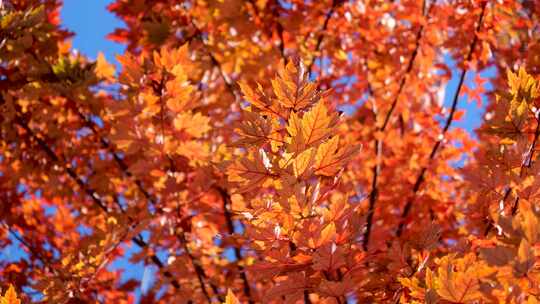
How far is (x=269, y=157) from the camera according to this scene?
5.62 feet

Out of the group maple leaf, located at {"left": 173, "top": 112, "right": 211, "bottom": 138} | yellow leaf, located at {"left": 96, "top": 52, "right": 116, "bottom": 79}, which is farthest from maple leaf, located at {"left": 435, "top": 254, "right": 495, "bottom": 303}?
yellow leaf, located at {"left": 96, "top": 52, "right": 116, "bottom": 79}

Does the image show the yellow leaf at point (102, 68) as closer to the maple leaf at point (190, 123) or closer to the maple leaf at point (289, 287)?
the maple leaf at point (190, 123)

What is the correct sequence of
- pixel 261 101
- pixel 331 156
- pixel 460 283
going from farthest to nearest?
pixel 261 101, pixel 331 156, pixel 460 283

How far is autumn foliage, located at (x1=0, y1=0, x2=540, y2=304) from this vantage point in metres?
1.52

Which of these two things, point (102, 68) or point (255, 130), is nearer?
point (255, 130)

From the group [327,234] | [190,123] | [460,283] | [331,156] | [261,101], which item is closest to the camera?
[460,283]

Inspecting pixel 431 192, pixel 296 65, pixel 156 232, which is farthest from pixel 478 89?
pixel 296 65

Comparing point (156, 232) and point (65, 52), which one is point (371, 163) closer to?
point (156, 232)

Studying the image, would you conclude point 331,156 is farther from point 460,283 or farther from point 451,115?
point 451,115

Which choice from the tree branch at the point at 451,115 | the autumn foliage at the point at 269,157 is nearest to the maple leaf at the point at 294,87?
the autumn foliage at the point at 269,157

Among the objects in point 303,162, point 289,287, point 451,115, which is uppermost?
point 451,115

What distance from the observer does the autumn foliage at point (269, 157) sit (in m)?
1.52

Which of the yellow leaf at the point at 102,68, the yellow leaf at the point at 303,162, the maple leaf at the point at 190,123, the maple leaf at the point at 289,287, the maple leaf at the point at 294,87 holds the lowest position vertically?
the maple leaf at the point at 289,287

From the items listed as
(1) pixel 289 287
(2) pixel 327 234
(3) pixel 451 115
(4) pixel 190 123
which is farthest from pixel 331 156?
(3) pixel 451 115
